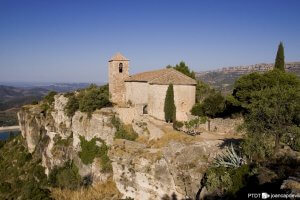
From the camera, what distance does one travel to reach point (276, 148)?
18.6 metres

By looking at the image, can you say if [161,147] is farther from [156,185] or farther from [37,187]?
[37,187]

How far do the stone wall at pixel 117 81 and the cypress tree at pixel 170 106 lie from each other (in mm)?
8231

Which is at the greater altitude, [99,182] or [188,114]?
[188,114]

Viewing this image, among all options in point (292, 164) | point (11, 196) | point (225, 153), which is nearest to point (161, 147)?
point (225, 153)

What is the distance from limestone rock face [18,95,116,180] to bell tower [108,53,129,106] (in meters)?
4.08

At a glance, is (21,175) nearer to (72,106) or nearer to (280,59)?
(72,106)

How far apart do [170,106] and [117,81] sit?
9590 millimetres

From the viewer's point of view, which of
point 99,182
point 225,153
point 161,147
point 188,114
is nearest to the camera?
point 225,153

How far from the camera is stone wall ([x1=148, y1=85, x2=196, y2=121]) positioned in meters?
31.7

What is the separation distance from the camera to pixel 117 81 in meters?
37.4

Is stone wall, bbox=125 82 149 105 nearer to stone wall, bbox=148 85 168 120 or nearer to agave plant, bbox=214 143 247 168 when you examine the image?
stone wall, bbox=148 85 168 120

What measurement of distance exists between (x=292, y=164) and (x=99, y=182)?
19.0 m

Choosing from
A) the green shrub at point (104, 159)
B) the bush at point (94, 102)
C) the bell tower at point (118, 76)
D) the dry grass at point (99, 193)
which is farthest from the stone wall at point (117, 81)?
the dry grass at point (99, 193)

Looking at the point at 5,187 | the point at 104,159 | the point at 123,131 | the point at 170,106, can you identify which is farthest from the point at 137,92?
the point at 5,187
